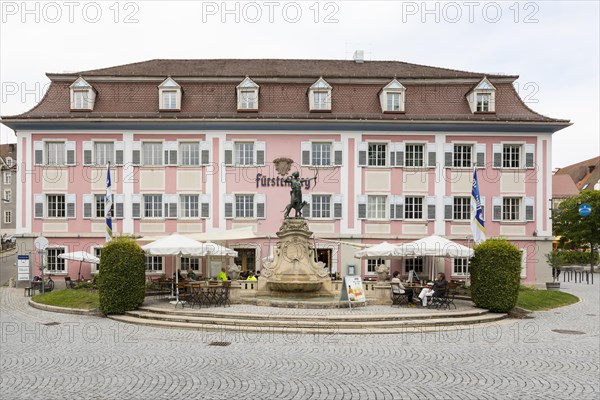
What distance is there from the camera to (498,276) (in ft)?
61.2

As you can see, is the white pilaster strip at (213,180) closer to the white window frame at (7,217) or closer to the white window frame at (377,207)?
the white window frame at (377,207)

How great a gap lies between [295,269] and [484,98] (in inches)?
660

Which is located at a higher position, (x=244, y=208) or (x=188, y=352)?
(x=244, y=208)

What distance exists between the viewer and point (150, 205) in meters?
31.1

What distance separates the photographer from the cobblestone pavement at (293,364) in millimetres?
9516

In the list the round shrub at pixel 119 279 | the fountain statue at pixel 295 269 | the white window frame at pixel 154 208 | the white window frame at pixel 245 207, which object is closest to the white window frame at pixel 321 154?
the white window frame at pixel 245 207

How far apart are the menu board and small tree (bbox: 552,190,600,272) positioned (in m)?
34.1

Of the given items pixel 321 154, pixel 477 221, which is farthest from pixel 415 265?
pixel 477 221

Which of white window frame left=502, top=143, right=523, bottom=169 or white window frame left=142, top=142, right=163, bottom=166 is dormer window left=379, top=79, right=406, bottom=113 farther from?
white window frame left=142, top=142, right=163, bottom=166

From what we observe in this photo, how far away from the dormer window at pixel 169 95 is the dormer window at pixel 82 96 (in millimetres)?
3770

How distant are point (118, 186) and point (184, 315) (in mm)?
15689

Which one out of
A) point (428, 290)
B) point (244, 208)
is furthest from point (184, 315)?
point (244, 208)

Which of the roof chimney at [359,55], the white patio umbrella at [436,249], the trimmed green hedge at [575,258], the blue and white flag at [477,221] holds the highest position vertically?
the roof chimney at [359,55]

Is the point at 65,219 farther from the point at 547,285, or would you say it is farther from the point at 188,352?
the point at 547,285
